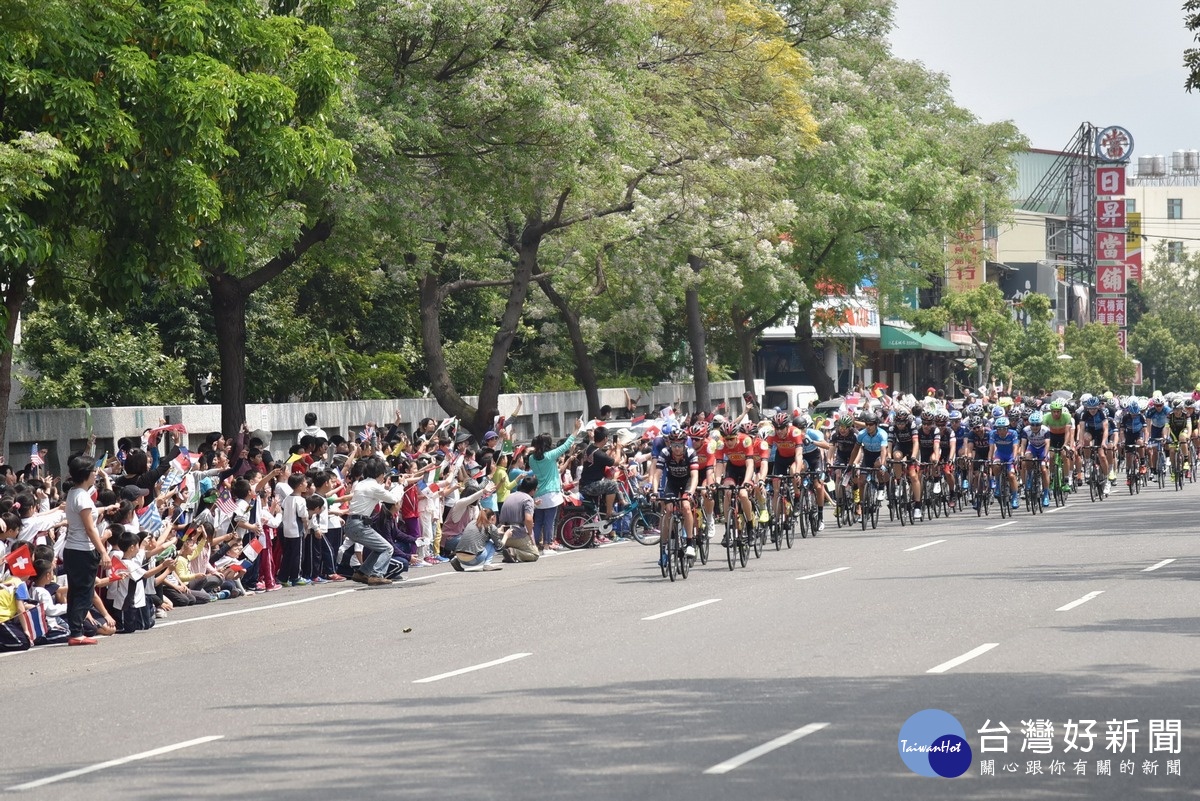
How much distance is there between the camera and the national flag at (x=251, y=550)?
2036 centimetres

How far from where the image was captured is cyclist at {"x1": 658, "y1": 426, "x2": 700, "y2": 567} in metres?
19.9

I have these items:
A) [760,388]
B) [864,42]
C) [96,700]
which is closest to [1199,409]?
[864,42]

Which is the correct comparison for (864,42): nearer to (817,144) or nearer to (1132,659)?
(817,144)

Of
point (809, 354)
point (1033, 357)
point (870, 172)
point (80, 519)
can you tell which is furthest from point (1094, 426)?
point (1033, 357)

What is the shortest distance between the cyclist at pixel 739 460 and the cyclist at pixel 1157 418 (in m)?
16.6

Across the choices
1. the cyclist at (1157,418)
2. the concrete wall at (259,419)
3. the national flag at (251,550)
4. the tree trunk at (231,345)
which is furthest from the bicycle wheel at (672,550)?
the cyclist at (1157,418)

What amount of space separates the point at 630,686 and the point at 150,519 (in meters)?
8.21

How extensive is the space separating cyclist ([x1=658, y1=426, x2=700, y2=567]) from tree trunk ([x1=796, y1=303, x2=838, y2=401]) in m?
32.4

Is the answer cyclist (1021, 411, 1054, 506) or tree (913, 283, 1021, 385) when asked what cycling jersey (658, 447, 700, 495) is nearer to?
cyclist (1021, 411, 1054, 506)

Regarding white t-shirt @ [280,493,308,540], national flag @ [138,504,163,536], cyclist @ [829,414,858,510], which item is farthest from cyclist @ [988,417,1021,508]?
national flag @ [138,504,163,536]

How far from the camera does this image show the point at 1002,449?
29672mm

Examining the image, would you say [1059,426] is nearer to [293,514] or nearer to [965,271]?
[293,514]

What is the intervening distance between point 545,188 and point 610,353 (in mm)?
25792

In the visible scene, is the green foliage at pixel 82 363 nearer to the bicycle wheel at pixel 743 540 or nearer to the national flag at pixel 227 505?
the national flag at pixel 227 505
